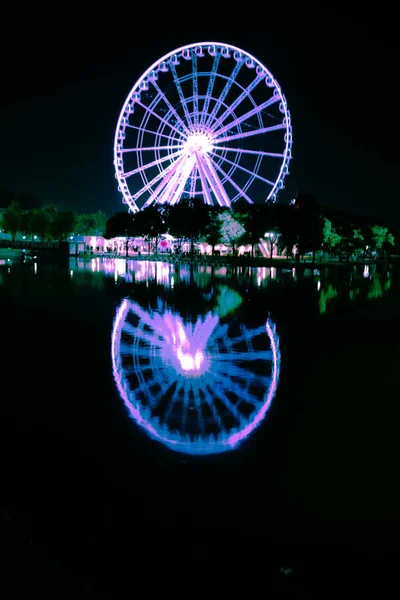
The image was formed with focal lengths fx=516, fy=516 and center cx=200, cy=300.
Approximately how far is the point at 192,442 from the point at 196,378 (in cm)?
255

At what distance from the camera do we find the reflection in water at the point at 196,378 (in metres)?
5.70

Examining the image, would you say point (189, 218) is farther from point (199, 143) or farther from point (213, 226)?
point (199, 143)

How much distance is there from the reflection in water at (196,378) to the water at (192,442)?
33 millimetres

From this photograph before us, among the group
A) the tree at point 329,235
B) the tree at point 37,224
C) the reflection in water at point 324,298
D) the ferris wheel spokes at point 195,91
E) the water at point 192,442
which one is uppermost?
the ferris wheel spokes at point 195,91

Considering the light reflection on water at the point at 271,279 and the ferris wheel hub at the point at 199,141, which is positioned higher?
the ferris wheel hub at the point at 199,141

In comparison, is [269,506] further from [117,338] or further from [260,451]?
[117,338]

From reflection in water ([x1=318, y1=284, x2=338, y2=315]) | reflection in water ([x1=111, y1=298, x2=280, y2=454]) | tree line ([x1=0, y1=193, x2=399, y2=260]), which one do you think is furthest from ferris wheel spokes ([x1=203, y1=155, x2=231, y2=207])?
reflection in water ([x1=111, y1=298, x2=280, y2=454])

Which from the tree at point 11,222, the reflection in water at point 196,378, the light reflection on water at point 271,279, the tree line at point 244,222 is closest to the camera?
the reflection in water at point 196,378

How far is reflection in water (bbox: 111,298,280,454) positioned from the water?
3 cm

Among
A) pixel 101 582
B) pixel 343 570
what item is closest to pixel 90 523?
pixel 101 582

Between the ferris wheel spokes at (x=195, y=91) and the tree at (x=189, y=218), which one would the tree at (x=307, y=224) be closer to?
the tree at (x=189, y=218)

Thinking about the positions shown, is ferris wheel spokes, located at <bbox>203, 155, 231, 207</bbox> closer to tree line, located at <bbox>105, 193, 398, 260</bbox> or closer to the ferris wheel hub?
the ferris wheel hub

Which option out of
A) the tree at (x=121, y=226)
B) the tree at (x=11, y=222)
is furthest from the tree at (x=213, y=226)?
the tree at (x=11, y=222)

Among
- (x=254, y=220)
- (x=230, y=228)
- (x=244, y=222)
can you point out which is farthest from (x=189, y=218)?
(x=254, y=220)
